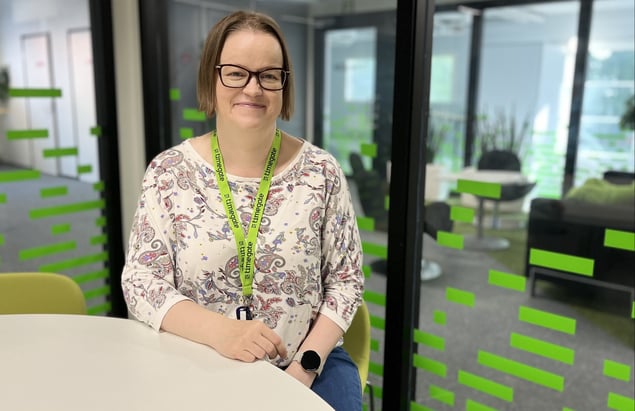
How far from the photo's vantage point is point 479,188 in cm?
198

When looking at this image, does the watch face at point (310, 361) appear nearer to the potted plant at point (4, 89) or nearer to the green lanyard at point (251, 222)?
the green lanyard at point (251, 222)

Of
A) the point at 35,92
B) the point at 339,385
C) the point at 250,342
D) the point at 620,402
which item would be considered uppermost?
the point at 35,92

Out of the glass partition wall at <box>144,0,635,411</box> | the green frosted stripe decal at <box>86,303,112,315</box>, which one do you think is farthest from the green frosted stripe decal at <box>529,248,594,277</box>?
the green frosted stripe decal at <box>86,303,112,315</box>

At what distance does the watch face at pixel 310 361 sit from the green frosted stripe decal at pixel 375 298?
0.85m

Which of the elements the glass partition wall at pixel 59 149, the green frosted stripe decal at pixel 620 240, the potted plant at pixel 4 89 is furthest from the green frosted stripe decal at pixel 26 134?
the green frosted stripe decal at pixel 620 240

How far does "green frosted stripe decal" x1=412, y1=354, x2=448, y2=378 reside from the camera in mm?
2059

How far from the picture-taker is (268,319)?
1.46 m

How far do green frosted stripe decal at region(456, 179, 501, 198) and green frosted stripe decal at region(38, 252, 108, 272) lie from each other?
2024 millimetres

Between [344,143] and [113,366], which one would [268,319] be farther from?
[344,143]

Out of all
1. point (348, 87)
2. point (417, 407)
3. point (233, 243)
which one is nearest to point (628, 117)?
point (417, 407)

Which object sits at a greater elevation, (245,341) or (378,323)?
(245,341)

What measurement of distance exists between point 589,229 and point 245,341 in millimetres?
1884

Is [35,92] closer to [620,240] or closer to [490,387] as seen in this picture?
[490,387]

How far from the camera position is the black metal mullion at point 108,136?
2.75 metres
